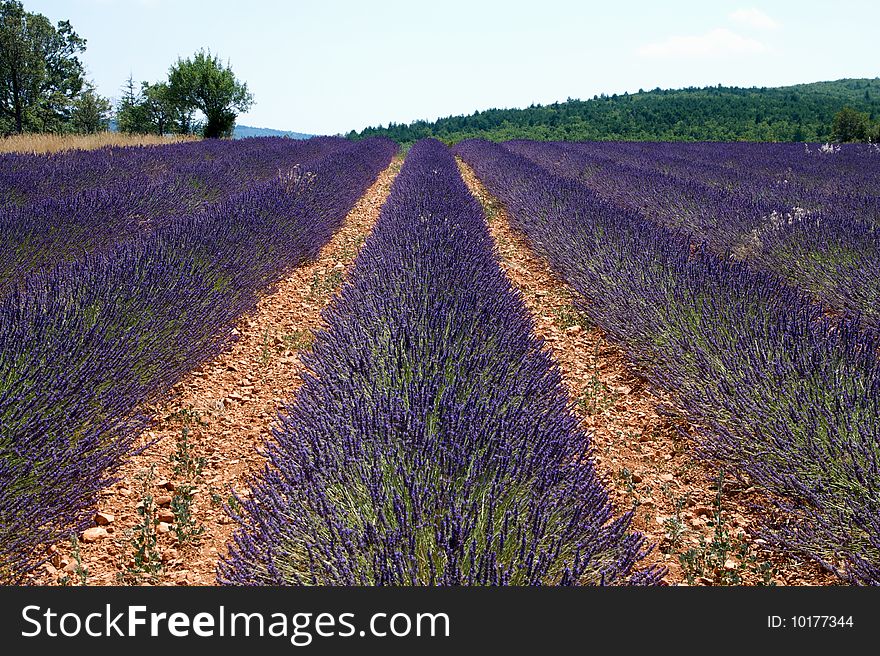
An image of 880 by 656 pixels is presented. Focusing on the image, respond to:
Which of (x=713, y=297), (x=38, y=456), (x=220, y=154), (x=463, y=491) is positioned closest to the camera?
(x=463, y=491)

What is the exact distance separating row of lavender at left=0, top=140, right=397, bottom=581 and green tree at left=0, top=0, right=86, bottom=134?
96.4 feet

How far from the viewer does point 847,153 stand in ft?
43.9

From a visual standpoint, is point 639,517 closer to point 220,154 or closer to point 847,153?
point 220,154

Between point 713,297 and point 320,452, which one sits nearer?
point 320,452

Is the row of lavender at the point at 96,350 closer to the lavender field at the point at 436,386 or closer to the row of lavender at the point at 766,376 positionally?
the lavender field at the point at 436,386

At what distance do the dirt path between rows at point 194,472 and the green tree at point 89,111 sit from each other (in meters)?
35.7

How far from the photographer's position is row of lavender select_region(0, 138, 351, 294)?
13.4ft

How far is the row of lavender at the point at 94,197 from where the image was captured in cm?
407

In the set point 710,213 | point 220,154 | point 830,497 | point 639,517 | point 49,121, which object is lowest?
point 639,517

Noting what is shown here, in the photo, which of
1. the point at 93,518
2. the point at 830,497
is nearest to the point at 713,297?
the point at 830,497

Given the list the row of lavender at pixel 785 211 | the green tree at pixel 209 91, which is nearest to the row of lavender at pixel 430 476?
the row of lavender at pixel 785 211

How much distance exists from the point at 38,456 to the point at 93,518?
12.5 inches

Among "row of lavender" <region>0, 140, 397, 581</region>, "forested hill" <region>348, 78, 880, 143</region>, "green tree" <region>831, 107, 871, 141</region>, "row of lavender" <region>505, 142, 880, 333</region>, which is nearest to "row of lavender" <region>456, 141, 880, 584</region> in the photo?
"row of lavender" <region>505, 142, 880, 333</region>

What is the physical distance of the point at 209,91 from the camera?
28.0 meters
